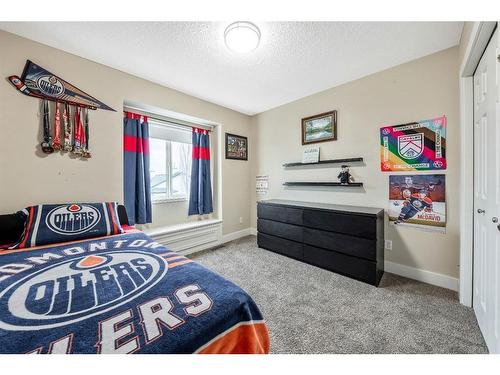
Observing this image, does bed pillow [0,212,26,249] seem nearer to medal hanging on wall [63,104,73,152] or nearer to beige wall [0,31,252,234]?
beige wall [0,31,252,234]

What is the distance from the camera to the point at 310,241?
2.57m

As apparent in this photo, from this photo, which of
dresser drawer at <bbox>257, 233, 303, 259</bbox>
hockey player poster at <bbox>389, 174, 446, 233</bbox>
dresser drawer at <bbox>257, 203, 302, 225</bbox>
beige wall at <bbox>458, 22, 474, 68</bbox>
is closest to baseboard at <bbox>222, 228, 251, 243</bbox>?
dresser drawer at <bbox>257, 233, 303, 259</bbox>

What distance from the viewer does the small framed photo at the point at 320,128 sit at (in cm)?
283

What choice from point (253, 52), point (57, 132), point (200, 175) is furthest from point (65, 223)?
point (253, 52)

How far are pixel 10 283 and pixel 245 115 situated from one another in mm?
3653

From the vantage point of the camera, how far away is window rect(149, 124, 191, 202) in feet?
10.0

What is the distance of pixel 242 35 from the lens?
5.50 feet

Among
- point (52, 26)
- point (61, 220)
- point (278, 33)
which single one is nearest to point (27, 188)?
point (61, 220)

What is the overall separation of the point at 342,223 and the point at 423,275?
0.98 meters

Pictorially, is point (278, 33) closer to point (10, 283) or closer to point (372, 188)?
point (372, 188)

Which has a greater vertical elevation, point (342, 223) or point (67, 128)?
point (67, 128)

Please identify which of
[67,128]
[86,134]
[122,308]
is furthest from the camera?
[86,134]

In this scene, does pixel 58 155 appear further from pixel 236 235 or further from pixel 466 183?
pixel 466 183

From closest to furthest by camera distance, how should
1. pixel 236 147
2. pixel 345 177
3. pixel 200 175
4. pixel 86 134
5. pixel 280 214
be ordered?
pixel 86 134, pixel 345 177, pixel 280 214, pixel 200 175, pixel 236 147
